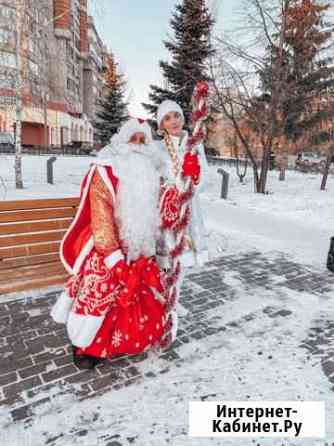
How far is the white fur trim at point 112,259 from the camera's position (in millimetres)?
2148

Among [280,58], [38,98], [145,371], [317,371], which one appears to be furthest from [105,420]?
[280,58]

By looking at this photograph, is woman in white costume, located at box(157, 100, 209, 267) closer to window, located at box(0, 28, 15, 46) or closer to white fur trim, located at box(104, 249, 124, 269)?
white fur trim, located at box(104, 249, 124, 269)

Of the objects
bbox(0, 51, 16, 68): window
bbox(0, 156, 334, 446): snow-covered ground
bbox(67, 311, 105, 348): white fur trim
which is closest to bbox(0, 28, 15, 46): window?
bbox(0, 51, 16, 68): window

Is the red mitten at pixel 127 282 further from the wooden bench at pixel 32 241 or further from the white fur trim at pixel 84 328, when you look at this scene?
the wooden bench at pixel 32 241

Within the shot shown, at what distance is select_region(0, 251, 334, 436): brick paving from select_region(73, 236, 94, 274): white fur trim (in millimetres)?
813

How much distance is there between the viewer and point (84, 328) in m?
2.23

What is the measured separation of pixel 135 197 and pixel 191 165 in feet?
1.69

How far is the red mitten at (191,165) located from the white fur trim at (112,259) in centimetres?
77

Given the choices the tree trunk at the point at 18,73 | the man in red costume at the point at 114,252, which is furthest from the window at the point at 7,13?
the man in red costume at the point at 114,252

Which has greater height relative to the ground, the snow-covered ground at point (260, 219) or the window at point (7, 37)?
the window at point (7, 37)

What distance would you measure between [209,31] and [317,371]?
1236 centimetres

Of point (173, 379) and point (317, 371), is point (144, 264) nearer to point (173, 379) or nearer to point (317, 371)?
point (173, 379)

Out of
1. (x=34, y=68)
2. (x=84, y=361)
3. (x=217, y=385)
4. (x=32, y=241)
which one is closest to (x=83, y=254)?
(x=84, y=361)

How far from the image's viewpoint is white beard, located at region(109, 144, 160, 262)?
216 cm
